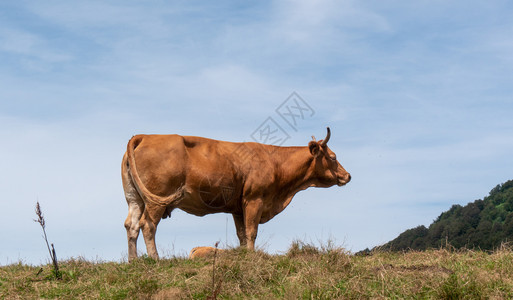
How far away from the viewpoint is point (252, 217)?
12977 mm

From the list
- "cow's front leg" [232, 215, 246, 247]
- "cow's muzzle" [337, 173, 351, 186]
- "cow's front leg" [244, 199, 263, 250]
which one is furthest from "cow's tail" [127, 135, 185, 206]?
"cow's muzzle" [337, 173, 351, 186]

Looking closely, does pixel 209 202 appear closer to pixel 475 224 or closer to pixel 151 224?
pixel 151 224

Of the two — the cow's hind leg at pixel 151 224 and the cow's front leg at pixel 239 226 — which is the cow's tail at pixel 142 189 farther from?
the cow's front leg at pixel 239 226

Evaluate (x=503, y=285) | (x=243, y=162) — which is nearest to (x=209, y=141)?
(x=243, y=162)

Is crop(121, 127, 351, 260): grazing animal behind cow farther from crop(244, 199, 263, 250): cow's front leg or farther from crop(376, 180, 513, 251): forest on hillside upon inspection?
crop(376, 180, 513, 251): forest on hillside

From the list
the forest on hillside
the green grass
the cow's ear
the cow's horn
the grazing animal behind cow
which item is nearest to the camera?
the green grass

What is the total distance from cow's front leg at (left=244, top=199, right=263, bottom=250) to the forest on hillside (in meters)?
22.9

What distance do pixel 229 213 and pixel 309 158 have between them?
2481mm

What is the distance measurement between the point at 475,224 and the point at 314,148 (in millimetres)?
57651

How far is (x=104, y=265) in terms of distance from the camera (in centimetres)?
1115

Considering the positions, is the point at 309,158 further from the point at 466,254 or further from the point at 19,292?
the point at 19,292

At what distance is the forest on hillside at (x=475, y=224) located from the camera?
→ 48438 millimetres

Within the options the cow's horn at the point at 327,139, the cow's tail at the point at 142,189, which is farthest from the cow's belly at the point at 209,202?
the cow's horn at the point at 327,139

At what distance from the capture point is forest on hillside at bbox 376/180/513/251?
4844cm
